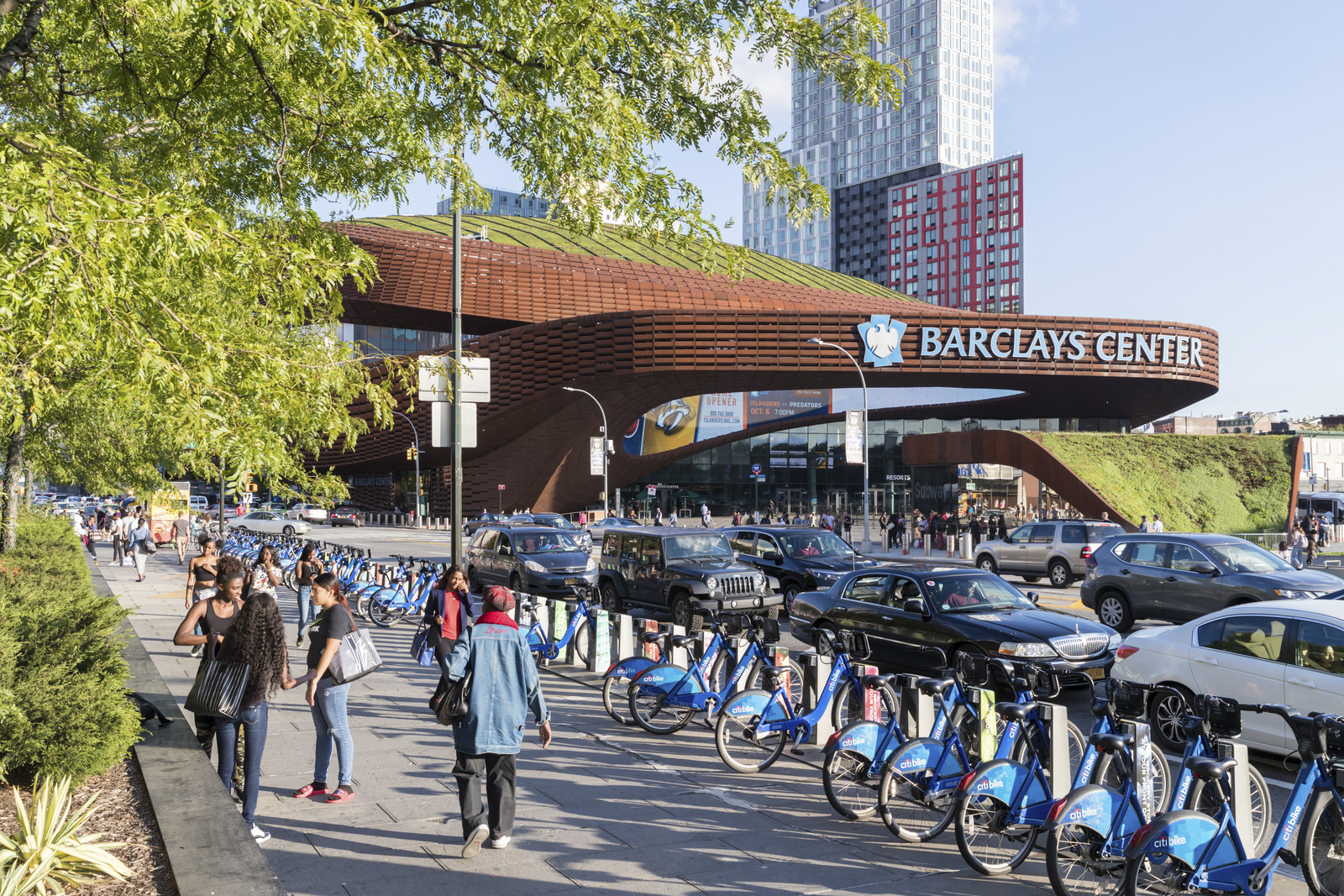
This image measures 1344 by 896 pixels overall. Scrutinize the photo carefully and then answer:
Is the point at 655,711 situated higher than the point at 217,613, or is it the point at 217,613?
the point at 217,613

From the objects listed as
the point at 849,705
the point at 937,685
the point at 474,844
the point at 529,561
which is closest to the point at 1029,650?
the point at 849,705

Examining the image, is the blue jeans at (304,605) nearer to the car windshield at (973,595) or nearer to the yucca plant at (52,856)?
the car windshield at (973,595)

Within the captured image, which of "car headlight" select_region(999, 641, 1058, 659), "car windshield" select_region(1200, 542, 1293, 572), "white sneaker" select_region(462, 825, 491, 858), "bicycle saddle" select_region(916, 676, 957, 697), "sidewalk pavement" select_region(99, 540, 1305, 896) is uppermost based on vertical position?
"car windshield" select_region(1200, 542, 1293, 572)

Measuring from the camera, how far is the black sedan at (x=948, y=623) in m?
11.0

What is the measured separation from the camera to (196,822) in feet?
18.3

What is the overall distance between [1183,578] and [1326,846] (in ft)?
39.1

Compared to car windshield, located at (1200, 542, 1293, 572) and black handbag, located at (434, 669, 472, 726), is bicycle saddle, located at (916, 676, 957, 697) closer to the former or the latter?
black handbag, located at (434, 669, 472, 726)

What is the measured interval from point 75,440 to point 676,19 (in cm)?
1411

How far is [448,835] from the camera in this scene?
6.62 metres

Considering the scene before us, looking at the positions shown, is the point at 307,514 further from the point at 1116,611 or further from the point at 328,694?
the point at 328,694

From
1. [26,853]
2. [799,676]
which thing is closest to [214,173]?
[26,853]

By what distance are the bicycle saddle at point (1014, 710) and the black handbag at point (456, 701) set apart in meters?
3.38

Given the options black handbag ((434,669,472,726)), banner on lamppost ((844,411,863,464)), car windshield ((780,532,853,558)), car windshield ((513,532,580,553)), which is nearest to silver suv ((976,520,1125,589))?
car windshield ((780,532,853,558))

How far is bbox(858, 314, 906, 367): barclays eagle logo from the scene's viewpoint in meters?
52.0
